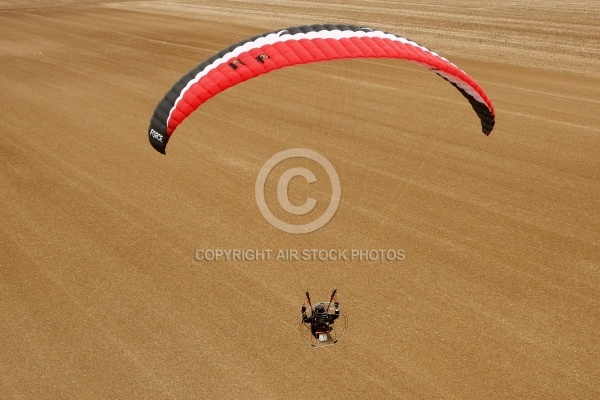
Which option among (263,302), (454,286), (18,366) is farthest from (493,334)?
(18,366)

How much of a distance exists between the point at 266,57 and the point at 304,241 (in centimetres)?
512

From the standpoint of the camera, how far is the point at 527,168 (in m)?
15.1

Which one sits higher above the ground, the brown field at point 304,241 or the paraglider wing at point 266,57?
the paraglider wing at point 266,57

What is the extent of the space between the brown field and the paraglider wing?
3808 mm

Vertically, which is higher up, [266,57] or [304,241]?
[266,57]

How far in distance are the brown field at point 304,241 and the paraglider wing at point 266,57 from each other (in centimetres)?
381

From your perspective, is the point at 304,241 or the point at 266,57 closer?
the point at 266,57

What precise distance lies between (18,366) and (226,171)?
8237 millimetres

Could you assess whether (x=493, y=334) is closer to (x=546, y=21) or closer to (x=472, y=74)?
(x=472, y=74)

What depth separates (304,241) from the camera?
11.7 meters

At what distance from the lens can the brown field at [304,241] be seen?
8.25 meters

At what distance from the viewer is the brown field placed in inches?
325

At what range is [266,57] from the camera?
8.02m

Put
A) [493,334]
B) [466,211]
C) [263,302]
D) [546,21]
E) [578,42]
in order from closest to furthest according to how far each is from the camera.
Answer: [493,334] < [263,302] < [466,211] < [578,42] < [546,21]
